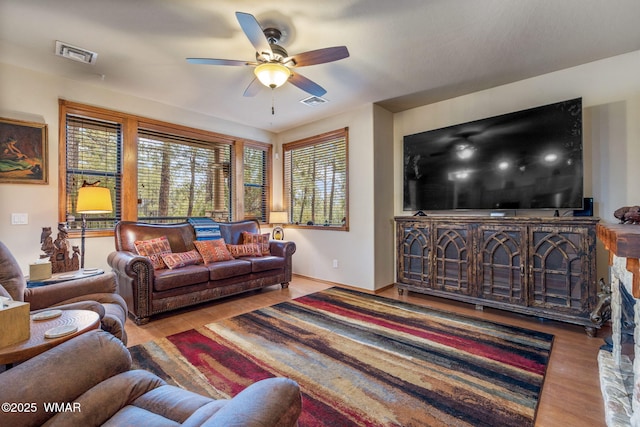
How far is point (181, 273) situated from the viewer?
3166mm

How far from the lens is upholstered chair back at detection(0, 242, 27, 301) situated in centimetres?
171

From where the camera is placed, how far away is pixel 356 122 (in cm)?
420

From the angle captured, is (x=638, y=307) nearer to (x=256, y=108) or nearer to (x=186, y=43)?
(x=186, y=43)

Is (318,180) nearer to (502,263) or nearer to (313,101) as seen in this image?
(313,101)

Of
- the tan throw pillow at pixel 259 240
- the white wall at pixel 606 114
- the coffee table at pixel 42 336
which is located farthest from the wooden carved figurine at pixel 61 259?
the white wall at pixel 606 114

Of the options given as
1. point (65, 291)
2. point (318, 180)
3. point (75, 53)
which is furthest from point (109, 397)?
point (318, 180)

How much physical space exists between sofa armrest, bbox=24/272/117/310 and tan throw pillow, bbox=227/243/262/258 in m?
1.84

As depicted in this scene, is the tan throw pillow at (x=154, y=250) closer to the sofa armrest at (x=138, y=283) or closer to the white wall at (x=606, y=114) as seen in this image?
the sofa armrest at (x=138, y=283)

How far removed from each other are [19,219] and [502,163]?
5.17 meters

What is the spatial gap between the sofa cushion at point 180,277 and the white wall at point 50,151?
42.6 inches

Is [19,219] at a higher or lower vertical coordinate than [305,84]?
lower

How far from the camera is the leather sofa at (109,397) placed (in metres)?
0.75

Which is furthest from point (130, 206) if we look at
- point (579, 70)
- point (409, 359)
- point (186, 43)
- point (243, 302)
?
point (579, 70)

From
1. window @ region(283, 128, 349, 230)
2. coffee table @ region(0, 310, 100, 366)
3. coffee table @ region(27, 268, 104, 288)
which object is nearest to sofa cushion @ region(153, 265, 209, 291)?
coffee table @ region(27, 268, 104, 288)
